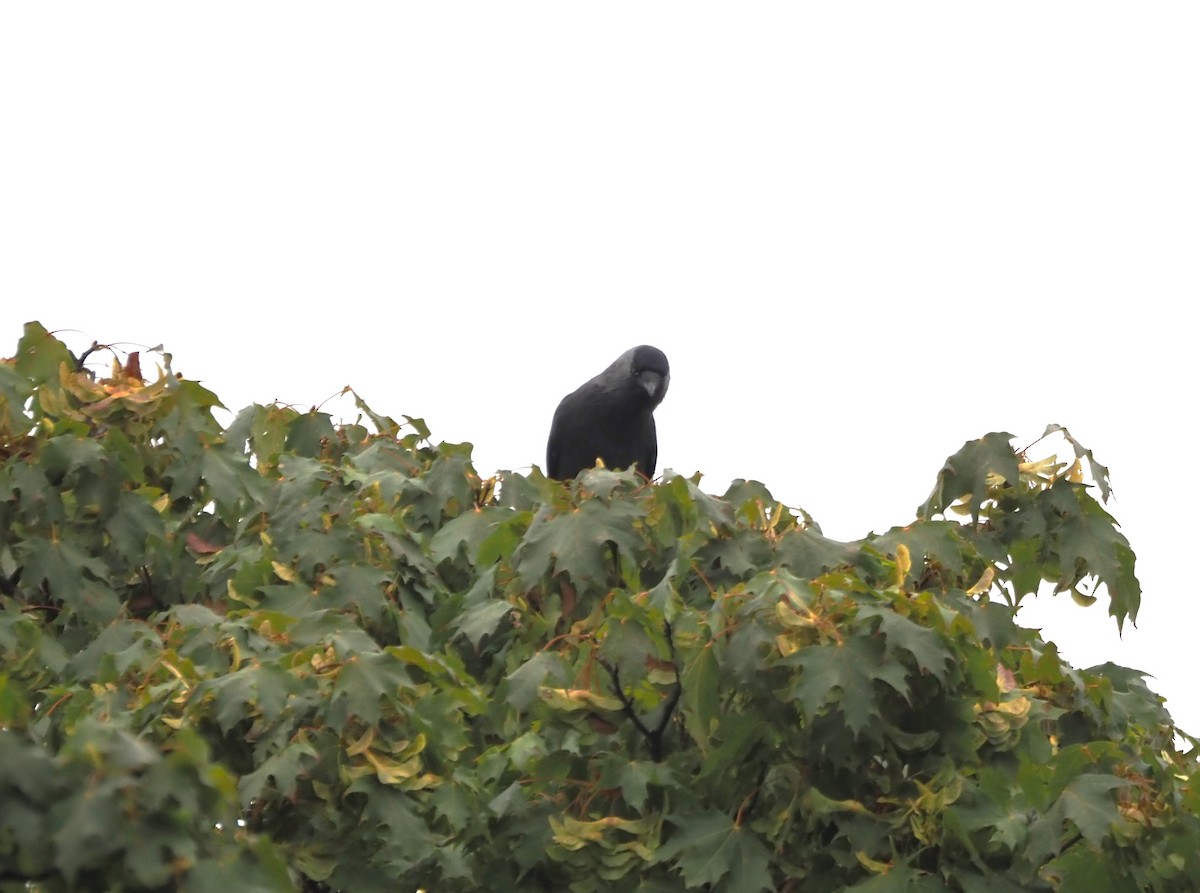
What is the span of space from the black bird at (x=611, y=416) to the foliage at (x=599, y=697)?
454 centimetres

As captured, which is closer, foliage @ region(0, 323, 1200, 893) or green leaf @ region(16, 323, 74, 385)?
foliage @ region(0, 323, 1200, 893)

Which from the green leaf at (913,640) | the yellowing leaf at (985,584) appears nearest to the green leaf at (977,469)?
the yellowing leaf at (985,584)

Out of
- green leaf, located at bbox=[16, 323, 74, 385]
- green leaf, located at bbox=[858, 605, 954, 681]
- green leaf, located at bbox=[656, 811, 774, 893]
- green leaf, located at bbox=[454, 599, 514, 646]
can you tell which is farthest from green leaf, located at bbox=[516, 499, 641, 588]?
green leaf, located at bbox=[16, 323, 74, 385]

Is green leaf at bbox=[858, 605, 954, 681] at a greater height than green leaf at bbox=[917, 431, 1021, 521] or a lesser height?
lesser

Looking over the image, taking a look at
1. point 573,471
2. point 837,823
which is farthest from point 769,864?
point 573,471

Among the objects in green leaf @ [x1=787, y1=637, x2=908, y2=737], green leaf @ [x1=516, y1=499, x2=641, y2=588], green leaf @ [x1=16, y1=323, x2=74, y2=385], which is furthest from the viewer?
green leaf @ [x1=16, y1=323, x2=74, y2=385]

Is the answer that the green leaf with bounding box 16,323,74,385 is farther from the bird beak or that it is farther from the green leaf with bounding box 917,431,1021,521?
the bird beak

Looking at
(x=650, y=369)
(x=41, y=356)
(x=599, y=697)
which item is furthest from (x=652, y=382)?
(x=599, y=697)

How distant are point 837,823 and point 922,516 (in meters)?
2.07

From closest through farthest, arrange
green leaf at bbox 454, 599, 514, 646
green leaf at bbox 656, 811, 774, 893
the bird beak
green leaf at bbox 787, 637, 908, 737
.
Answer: green leaf at bbox 787, 637, 908, 737, green leaf at bbox 656, 811, 774, 893, green leaf at bbox 454, 599, 514, 646, the bird beak

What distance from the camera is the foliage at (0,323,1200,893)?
3.63 metres

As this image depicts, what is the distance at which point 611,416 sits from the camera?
9484mm

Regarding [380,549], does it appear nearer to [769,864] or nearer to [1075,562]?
[769,864]

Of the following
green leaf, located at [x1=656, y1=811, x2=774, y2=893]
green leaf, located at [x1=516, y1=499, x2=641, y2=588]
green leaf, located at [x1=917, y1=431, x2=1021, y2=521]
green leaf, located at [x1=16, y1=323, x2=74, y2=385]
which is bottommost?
green leaf, located at [x1=656, y1=811, x2=774, y2=893]
